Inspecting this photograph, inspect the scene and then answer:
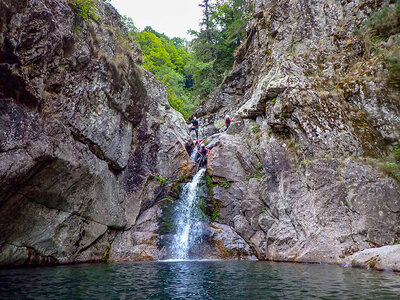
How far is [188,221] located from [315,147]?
8234mm

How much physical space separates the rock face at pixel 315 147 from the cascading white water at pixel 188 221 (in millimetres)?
1370

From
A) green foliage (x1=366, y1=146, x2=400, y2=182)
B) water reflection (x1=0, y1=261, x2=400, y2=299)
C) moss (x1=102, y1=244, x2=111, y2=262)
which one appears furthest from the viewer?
moss (x1=102, y1=244, x2=111, y2=262)

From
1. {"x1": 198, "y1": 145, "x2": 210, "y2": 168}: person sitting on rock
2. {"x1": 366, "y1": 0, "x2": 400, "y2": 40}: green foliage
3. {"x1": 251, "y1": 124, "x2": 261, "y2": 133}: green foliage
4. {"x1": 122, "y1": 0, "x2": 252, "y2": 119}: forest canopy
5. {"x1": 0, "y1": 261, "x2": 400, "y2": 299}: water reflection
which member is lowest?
{"x1": 0, "y1": 261, "x2": 400, "y2": 299}: water reflection

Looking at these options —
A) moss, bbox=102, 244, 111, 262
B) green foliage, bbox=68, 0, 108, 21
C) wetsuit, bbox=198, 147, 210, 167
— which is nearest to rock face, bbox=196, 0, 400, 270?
wetsuit, bbox=198, 147, 210, 167

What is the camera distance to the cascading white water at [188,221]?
49.9 ft

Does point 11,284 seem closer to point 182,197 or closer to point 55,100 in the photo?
point 55,100

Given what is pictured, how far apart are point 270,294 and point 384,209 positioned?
28.5 feet

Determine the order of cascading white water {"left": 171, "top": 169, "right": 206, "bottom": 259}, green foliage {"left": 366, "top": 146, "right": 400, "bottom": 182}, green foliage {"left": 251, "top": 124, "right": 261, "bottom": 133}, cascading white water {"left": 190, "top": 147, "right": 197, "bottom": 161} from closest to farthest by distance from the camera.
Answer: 1. green foliage {"left": 366, "top": 146, "right": 400, "bottom": 182}
2. cascading white water {"left": 171, "top": 169, "right": 206, "bottom": 259}
3. green foliage {"left": 251, "top": 124, "right": 261, "bottom": 133}
4. cascading white water {"left": 190, "top": 147, "right": 197, "bottom": 161}

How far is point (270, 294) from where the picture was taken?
20.6ft

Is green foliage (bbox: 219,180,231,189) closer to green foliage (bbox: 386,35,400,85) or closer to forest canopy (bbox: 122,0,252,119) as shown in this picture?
green foliage (bbox: 386,35,400,85)

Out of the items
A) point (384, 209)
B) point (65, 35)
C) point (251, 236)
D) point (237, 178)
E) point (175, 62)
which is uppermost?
point (175, 62)

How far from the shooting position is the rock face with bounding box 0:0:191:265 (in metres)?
10.8

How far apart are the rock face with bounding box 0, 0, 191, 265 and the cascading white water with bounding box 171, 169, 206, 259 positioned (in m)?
1.41

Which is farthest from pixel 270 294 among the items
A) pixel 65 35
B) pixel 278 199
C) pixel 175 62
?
pixel 175 62
